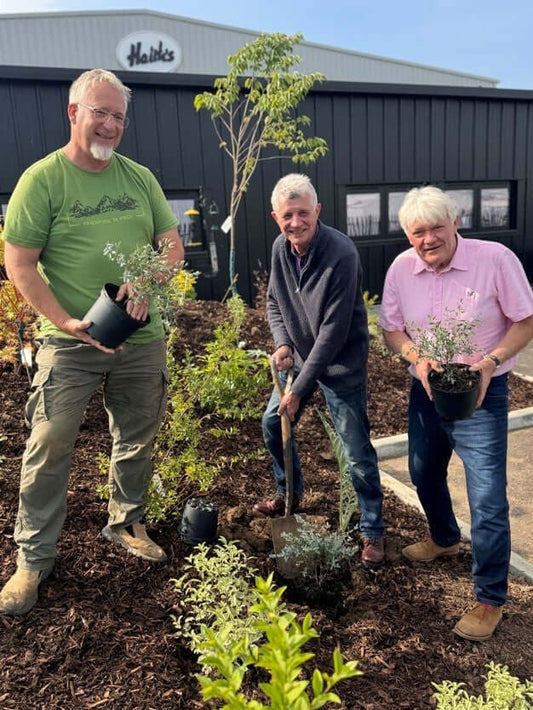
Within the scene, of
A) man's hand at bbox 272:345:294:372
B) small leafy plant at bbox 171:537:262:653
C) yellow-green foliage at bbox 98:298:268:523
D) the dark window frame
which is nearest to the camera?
small leafy plant at bbox 171:537:262:653

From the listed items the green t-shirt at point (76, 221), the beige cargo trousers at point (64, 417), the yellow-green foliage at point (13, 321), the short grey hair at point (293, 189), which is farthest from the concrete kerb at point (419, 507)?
the yellow-green foliage at point (13, 321)

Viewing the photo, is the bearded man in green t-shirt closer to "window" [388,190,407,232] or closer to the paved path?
the paved path

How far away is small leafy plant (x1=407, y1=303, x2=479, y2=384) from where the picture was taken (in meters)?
2.44

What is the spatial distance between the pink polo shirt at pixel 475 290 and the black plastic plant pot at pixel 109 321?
1264mm

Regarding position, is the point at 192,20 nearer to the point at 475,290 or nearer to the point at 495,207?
the point at 495,207

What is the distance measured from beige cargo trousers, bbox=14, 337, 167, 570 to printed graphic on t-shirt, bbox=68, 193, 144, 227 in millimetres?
542

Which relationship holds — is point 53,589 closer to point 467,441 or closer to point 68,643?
point 68,643

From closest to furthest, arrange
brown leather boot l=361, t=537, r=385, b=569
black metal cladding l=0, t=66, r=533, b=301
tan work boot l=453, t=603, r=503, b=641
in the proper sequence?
tan work boot l=453, t=603, r=503, b=641, brown leather boot l=361, t=537, r=385, b=569, black metal cladding l=0, t=66, r=533, b=301

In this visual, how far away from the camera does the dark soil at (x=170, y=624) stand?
2.12m

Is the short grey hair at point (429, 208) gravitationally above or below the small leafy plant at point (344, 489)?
above

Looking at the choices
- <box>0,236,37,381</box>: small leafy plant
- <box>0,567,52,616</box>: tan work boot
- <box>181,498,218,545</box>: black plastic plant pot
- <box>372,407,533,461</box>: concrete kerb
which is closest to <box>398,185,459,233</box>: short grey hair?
<box>181,498,218,545</box>: black plastic plant pot

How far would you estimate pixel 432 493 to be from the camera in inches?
115

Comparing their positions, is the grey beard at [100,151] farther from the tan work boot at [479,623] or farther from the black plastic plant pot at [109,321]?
the tan work boot at [479,623]

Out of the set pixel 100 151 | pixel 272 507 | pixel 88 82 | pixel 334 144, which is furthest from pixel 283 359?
pixel 334 144
